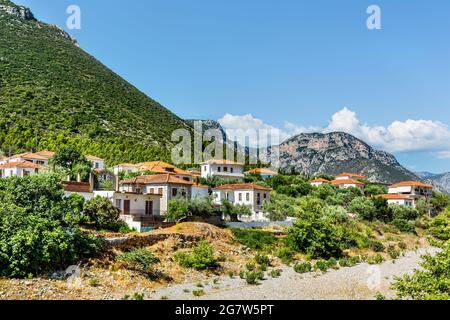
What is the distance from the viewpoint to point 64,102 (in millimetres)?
94062

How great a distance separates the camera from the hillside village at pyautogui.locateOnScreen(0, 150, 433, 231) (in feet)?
132

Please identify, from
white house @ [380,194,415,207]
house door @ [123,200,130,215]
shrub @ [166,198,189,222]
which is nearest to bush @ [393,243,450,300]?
shrub @ [166,198,189,222]

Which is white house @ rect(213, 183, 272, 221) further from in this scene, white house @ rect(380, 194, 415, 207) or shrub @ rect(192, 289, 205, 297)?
white house @ rect(380, 194, 415, 207)

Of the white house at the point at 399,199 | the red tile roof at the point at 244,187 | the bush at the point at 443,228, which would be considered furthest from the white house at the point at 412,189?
the red tile roof at the point at 244,187

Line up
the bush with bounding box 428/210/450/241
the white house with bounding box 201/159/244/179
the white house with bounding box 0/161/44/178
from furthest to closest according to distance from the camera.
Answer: the white house with bounding box 201/159/244/179 → the white house with bounding box 0/161/44/178 → the bush with bounding box 428/210/450/241

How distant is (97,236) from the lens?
102ft

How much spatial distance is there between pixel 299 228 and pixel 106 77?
89566 millimetres

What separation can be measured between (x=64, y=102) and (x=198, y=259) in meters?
69.4

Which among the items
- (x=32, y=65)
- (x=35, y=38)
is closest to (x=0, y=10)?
(x=35, y=38)

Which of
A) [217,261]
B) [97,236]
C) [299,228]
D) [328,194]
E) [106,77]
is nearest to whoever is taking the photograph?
[97,236]

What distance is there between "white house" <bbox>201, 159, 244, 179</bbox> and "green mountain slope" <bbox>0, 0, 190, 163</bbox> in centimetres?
1013

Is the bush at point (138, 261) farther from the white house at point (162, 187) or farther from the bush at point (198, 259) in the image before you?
the white house at point (162, 187)
